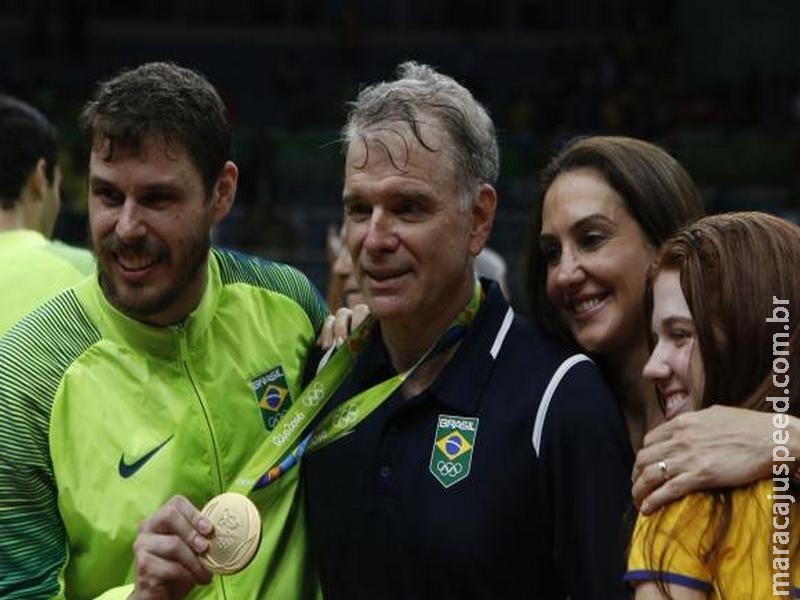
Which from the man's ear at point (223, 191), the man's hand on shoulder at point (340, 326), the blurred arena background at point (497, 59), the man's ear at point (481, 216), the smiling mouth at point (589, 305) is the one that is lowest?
the man's hand on shoulder at point (340, 326)

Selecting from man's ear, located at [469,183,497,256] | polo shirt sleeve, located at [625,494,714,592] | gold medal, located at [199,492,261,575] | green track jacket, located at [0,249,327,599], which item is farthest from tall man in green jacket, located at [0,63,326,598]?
polo shirt sleeve, located at [625,494,714,592]

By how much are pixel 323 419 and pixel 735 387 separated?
3.55ft

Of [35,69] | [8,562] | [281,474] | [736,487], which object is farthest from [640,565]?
[35,69]

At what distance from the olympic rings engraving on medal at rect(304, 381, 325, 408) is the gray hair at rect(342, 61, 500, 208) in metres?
0.54

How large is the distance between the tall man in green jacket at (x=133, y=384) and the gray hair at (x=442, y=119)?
36 cm

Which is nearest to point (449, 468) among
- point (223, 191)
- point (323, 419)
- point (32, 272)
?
point (323, 419)

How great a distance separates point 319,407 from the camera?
3.49m

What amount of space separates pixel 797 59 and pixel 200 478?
2186 cm

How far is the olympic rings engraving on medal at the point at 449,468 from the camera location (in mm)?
3213

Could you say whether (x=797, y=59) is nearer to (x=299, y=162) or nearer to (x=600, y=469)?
(x=299, y=162)

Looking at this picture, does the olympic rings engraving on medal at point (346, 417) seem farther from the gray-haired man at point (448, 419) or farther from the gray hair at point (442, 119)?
the gray hair at point (442, 119)

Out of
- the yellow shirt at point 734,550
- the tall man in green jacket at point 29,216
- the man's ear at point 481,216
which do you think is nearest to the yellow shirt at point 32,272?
the tall man in green jacket at point 29,216

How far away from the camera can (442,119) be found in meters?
3.31

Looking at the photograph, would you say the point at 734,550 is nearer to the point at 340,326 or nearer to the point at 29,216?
the point at 340,326
